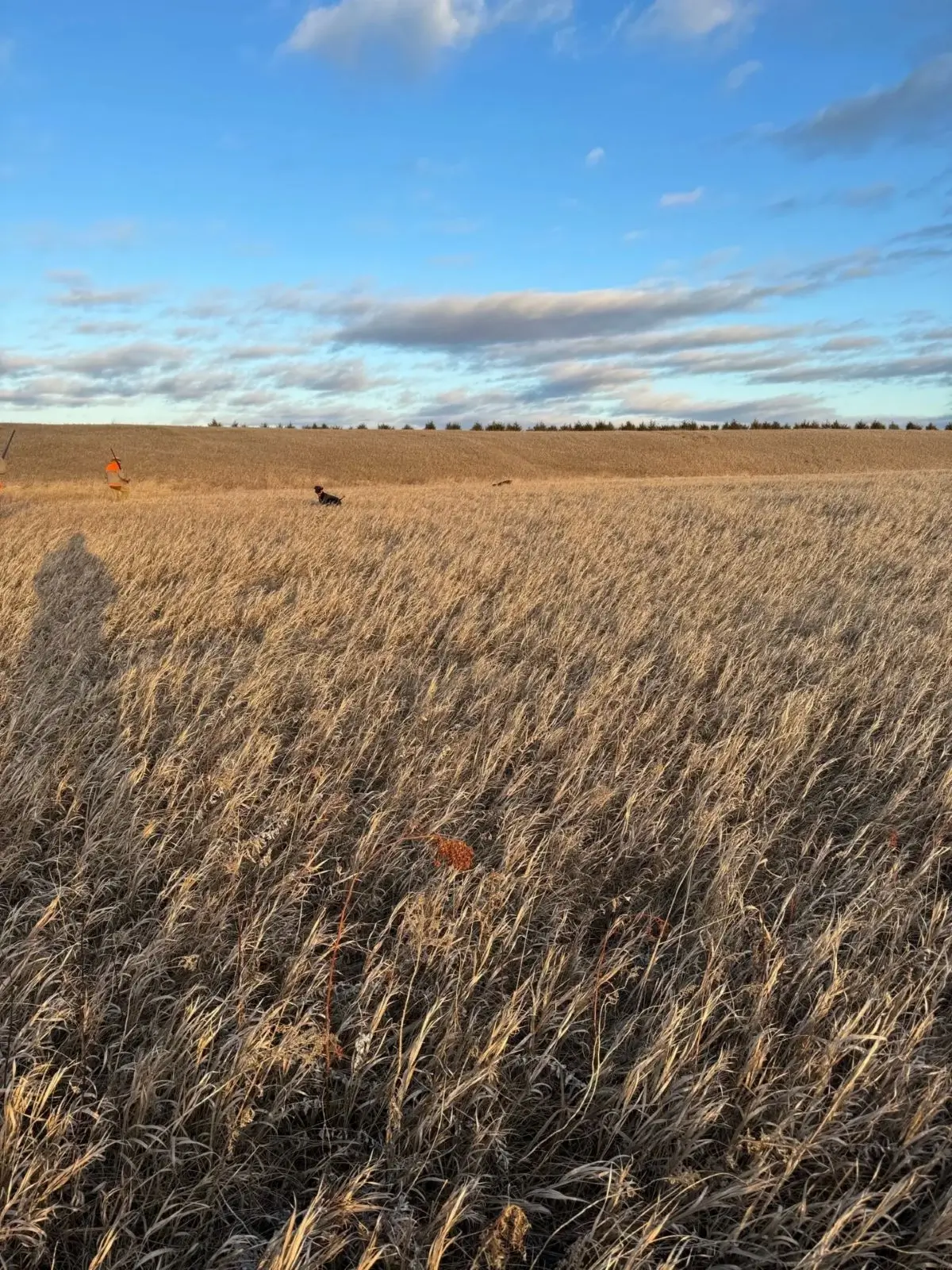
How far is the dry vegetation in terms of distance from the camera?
181 cm

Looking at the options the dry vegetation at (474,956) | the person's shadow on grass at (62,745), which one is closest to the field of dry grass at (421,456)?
the person's shadow on grass at (62,745)

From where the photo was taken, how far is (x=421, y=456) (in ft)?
154

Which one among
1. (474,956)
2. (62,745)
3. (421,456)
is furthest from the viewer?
(421,456)

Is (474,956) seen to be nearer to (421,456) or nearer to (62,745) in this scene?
(62,745)

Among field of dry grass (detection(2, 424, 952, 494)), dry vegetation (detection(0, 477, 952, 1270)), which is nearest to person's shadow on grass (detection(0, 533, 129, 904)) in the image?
dry vegetation (detection(0, 477, 952, 1270))

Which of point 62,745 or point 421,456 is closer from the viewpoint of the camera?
point 62,745

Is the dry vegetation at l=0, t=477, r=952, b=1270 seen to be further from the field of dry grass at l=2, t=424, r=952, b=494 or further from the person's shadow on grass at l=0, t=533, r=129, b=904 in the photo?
the field of dry grass at l=2, t=424, r=952, b=494

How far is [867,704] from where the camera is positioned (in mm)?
5043

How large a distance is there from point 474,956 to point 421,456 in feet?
152

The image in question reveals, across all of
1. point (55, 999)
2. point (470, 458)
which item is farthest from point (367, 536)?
point (470, 458)

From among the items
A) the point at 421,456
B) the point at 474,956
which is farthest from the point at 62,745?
the point at 421,456

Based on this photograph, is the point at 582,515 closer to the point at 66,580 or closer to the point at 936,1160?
the point at 66,580

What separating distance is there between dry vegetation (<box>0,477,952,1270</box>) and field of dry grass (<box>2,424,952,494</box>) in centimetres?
2648

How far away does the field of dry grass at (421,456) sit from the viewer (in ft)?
118
